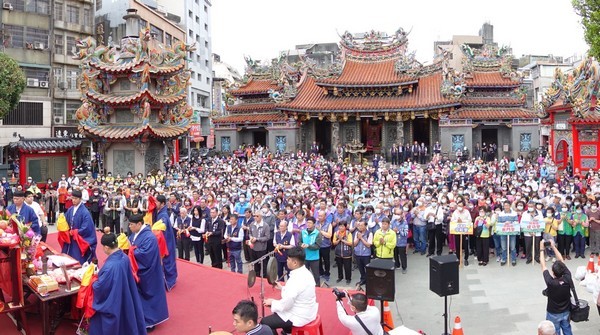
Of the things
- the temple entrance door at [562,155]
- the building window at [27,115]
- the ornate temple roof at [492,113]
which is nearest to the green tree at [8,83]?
the building window at [27,115]

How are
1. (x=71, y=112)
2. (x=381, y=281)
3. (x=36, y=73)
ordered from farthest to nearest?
Answer: (x=71, y=112)
(x=36, y=73)
(x=381, y=281)

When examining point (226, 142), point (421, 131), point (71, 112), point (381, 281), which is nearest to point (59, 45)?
point (71, 112)

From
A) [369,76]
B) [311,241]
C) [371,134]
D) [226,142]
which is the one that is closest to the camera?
[311,241]

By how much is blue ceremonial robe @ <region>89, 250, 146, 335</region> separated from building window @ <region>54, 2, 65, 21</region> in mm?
33505

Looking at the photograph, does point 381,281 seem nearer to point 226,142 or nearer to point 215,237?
point 215,237

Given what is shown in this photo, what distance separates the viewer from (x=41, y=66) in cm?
3300

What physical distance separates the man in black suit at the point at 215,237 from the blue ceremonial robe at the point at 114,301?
215 inches

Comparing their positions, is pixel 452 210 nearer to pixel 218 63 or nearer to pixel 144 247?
pixel 144 247

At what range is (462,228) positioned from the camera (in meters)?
12.5

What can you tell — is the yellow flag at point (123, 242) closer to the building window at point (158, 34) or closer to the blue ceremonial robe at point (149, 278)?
the blue ceremonial robe at point (149, 278)

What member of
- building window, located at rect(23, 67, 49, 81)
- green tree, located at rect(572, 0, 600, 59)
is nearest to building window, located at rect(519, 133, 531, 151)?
green tree, located at rect(572, 0, 600, 59)

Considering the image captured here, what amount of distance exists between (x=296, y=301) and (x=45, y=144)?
23360 mm

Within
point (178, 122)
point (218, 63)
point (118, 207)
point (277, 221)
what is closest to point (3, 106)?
point (178, 122)

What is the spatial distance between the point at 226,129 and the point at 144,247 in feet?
101
